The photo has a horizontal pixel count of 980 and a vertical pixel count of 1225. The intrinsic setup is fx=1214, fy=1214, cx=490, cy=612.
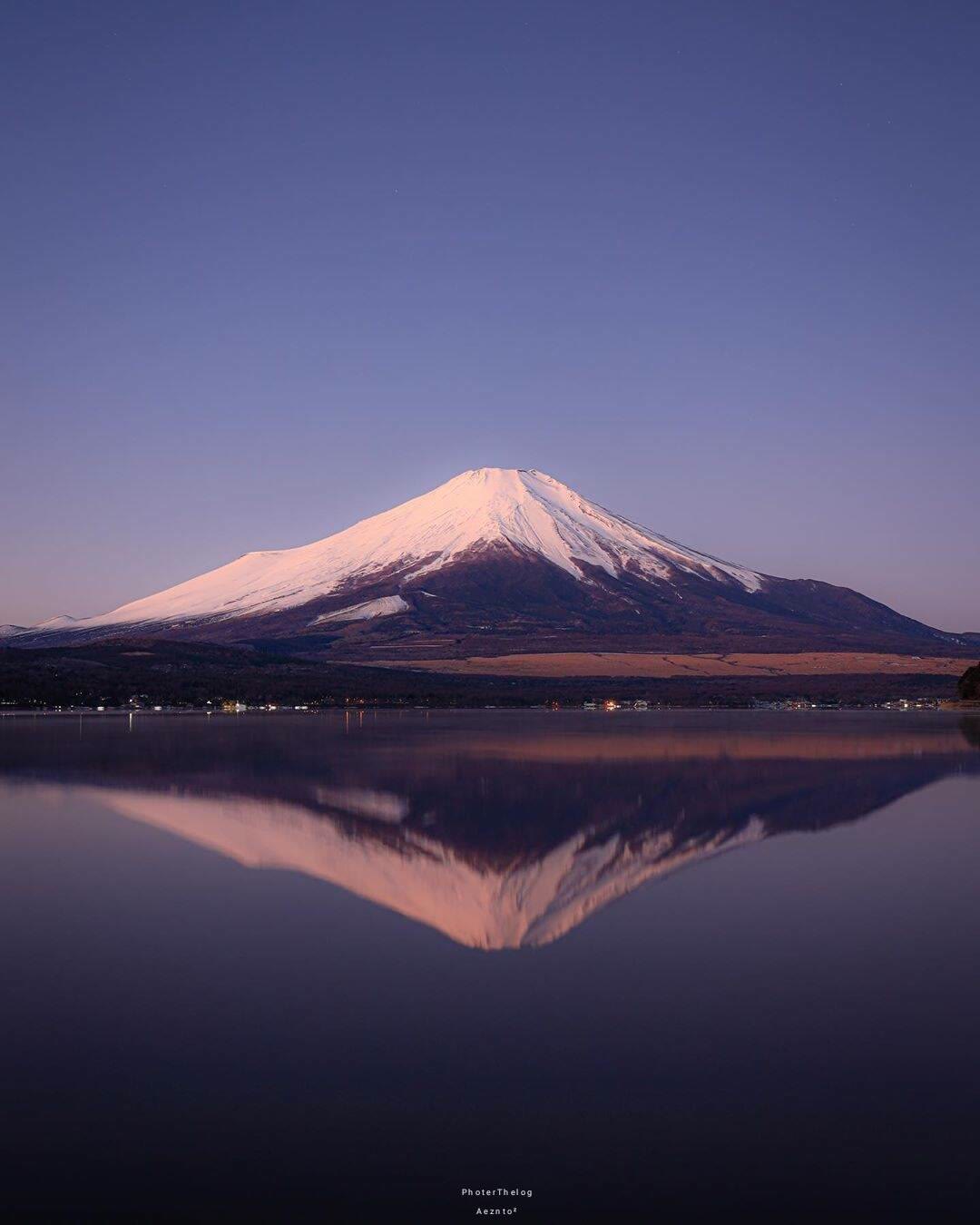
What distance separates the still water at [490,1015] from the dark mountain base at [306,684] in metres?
72.5

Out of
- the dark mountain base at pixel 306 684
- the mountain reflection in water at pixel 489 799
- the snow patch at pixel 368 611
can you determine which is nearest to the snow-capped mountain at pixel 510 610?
the snow patch at pixel 368 611

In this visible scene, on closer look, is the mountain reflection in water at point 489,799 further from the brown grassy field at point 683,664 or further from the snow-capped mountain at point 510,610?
the snow-capped mountain at point 510,610

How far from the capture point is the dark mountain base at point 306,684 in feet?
A: 293

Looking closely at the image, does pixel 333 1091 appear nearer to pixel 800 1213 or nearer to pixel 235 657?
pixel 800 1213

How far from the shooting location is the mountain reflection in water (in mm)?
12469

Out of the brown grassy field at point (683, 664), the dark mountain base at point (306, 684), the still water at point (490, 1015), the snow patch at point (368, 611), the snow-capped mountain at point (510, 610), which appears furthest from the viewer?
the snow patch at point (368, 611)

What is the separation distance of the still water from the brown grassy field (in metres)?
101

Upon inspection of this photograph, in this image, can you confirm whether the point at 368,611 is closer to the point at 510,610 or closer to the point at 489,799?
the point at 510,610

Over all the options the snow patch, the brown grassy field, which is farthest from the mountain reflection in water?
the snow patch

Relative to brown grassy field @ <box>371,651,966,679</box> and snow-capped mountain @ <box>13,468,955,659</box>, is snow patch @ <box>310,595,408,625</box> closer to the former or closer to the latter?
snow-capped mountain @ <box>13,468,955,659</box>

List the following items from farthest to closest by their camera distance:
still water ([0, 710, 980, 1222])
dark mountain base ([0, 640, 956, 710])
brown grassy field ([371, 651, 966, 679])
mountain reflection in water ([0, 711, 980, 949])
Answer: brown grassy field ([371, 651, 966, 679]) < dark mountain base ([0, 640, 956, 710]) < mountain reflection in water ([0, 711, 980, 949]) < still water ([0, 710, 980, 1222])

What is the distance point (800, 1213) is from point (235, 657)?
110567 mm

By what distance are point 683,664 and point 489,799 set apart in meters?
107

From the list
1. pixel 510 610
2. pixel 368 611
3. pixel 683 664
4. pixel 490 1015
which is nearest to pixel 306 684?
pixel 683 664
